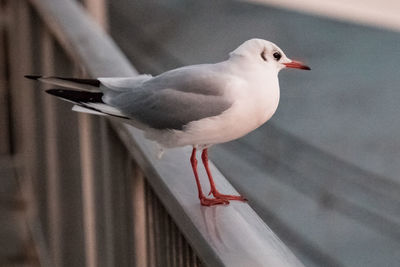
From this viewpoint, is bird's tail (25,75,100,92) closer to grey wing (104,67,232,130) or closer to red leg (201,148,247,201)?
grey wing (104,67,232,130)

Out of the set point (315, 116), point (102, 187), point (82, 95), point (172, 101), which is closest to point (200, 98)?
point (172, 101)

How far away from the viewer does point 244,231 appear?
88 centimetres

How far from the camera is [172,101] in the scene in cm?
107

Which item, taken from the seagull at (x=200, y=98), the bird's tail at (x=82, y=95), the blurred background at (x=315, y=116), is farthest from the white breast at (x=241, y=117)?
→ the blurred background at (x=315, y=116)

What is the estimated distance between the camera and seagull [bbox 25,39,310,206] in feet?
3.14

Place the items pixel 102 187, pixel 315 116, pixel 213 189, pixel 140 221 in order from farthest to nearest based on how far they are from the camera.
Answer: pixel 315 116, pixel 102 187, pixel 140 221, pixel 213 189

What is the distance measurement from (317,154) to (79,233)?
11.4m

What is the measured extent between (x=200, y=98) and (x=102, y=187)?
1.73 feet

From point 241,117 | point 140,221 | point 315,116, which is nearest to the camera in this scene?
point 241,117

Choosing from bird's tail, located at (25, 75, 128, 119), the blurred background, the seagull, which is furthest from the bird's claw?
the blurred background

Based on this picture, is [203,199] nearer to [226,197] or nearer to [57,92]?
[226,197]

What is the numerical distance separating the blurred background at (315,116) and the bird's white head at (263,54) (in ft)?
21.9

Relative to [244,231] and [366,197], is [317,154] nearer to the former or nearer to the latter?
[366,197]

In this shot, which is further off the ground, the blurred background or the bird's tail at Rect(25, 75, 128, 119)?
the bird's tail at Rect(25, 75, 128, 119)
